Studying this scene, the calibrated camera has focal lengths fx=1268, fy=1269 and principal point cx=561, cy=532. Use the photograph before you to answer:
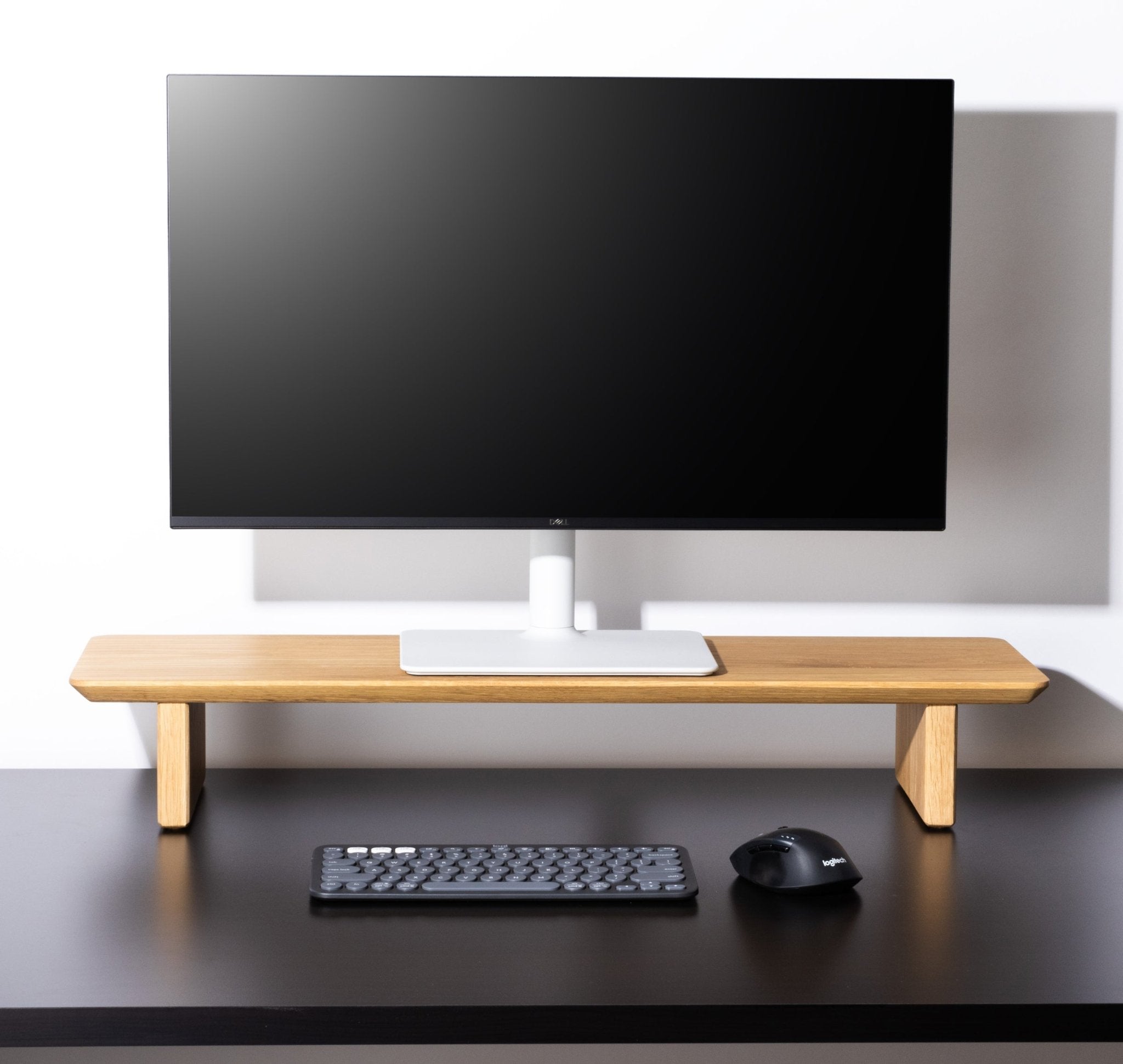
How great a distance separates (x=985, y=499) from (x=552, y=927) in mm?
794

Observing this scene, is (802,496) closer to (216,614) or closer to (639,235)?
(639,235)

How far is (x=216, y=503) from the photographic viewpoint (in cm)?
130

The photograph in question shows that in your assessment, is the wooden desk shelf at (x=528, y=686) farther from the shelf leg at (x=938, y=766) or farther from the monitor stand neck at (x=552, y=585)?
the monitor stand neck at (x=552, y=585)

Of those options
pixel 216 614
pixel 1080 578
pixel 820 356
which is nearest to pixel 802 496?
pixel 820 356

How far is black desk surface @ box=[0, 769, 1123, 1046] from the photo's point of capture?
915 millimetres

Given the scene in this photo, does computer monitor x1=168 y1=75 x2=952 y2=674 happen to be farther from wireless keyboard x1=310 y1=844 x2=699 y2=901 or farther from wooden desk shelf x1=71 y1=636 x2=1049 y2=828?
wireless keyboard x1=310 y1=844 x2=699 y2=901

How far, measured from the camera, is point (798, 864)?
44.0 inches

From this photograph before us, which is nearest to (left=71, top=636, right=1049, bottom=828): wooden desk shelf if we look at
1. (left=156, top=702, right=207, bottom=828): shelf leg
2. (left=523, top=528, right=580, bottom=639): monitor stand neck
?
(left=156, top=702, right=207, bottom=828): shelf leg

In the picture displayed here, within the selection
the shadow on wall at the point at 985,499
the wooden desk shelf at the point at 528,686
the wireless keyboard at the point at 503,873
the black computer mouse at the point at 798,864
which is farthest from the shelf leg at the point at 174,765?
the black computer mouse at the point at 798,864

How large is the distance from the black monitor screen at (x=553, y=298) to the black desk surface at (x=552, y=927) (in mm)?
313

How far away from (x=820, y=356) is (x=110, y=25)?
0.88 meters

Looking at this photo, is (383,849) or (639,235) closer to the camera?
(383,849)

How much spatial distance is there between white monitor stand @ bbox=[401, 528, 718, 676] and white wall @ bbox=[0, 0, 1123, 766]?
0.15 meters

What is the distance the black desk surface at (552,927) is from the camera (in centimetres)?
92
